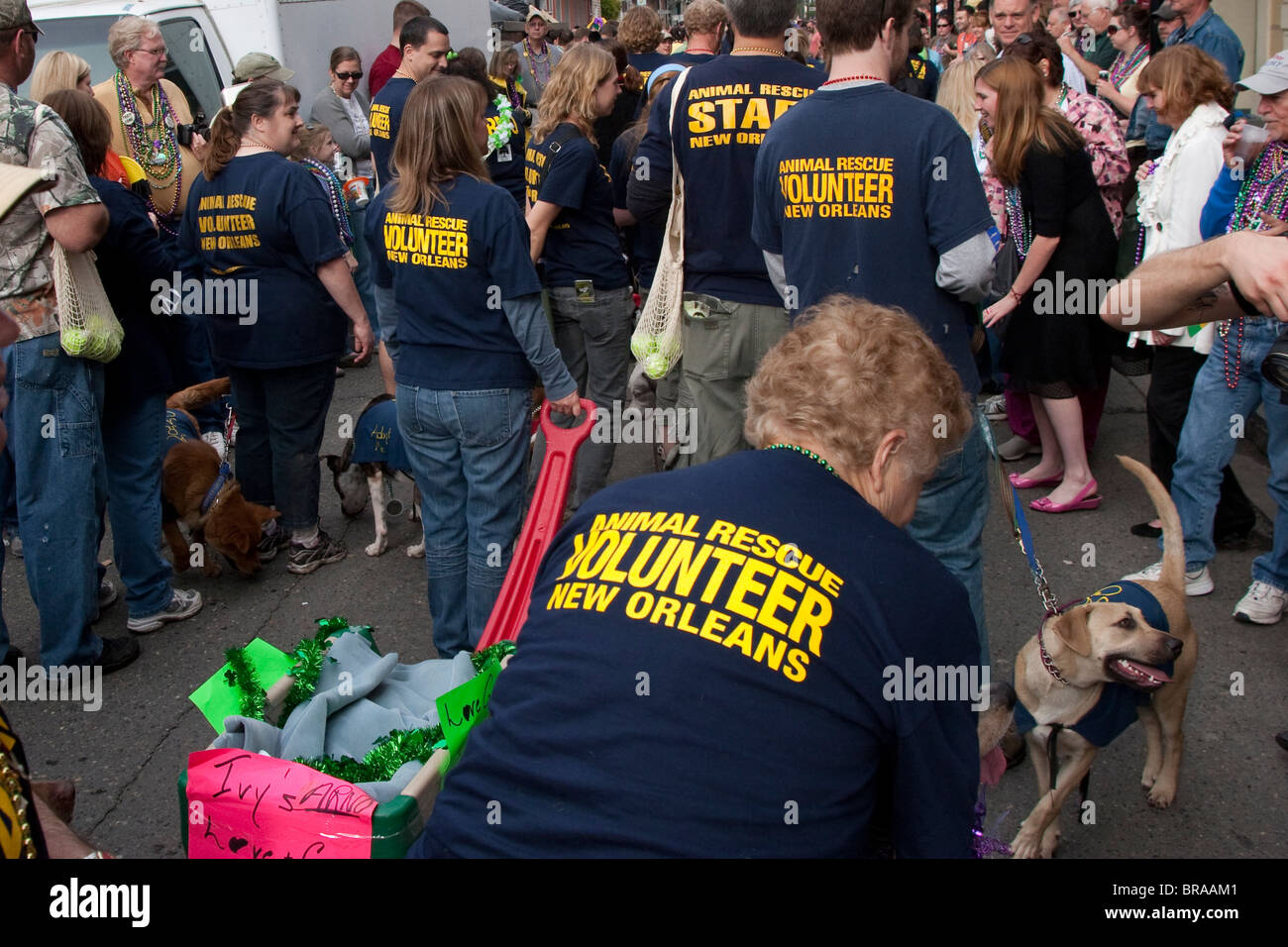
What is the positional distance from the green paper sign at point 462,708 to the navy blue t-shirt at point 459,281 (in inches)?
66.6

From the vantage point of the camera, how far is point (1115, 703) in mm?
3207

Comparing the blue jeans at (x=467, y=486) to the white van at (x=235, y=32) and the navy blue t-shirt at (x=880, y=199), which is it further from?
the white van at (x=235, y=32)

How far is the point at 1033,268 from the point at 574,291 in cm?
210

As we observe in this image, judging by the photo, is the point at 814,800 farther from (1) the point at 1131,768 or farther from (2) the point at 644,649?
(1) the point at 1131,768

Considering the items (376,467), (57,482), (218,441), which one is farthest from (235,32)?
(57,482)

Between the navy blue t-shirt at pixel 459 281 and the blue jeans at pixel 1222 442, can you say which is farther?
the blue jeans at pixel 1222 442

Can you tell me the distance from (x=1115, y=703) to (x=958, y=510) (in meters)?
0.69

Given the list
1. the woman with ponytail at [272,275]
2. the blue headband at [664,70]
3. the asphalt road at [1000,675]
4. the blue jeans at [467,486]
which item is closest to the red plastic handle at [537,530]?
the blue jeans at [467,486]

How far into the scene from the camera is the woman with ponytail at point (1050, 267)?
5016mm

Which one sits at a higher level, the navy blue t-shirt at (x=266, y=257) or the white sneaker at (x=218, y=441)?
the navy blue t-shirt at (x=266, y=257)

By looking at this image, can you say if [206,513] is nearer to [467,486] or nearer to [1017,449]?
[467,486]

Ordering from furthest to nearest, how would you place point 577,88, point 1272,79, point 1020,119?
point 577,88 < point 1020,119 < point 1272,79

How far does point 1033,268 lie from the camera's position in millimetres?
5191
